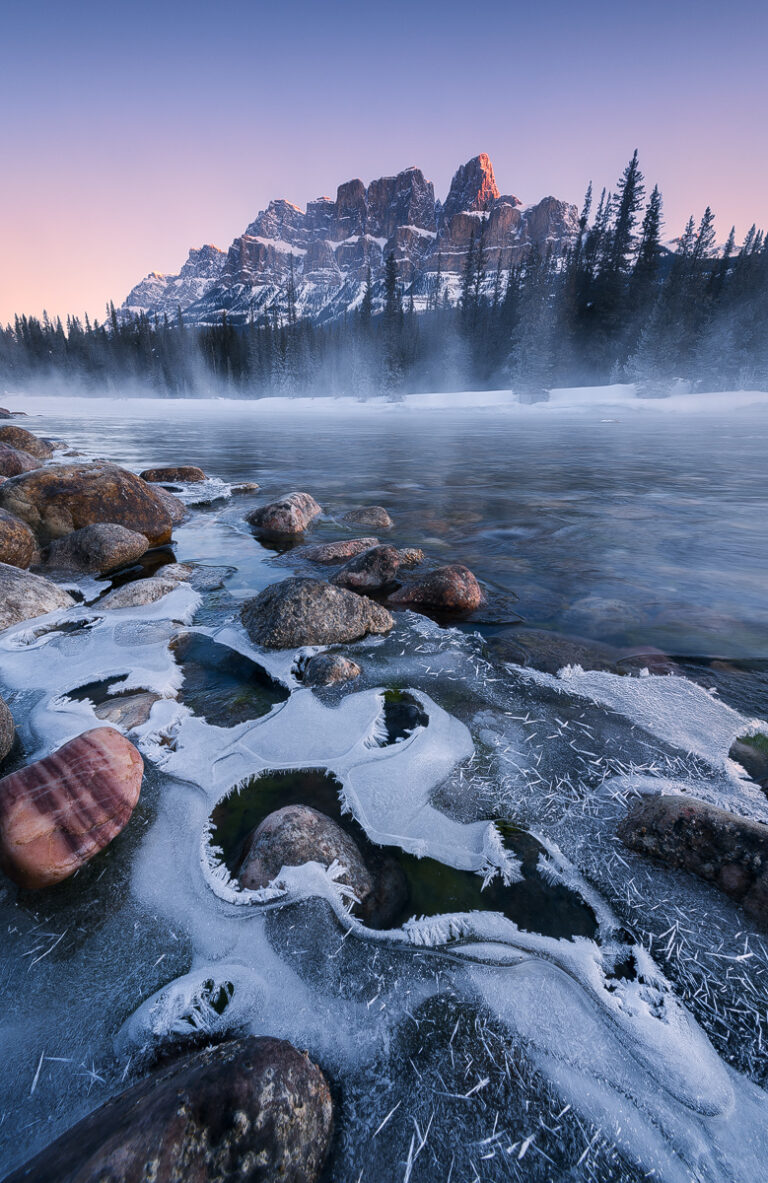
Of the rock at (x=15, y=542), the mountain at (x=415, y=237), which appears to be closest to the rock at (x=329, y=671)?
the rock at (x=15, y=542)

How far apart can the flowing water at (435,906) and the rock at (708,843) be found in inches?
2.7

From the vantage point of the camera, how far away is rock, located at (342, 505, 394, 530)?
7.73 metres

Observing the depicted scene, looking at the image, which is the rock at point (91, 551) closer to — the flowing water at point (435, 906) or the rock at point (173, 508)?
the flowing water at point (435, 906)

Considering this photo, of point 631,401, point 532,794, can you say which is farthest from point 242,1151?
point 631,401

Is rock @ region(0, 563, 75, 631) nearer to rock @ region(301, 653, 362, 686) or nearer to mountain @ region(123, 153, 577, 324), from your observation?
rock @ region(301, 653, 362, 686)

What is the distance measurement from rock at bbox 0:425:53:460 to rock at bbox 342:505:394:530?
10135 mm

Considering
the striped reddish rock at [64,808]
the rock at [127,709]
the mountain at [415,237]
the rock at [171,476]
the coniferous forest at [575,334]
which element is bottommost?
the rock at [171,476]

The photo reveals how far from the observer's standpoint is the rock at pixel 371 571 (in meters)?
4.97

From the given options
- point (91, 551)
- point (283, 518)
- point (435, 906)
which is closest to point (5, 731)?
→ point (435, 906)

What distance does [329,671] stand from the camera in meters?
3.36

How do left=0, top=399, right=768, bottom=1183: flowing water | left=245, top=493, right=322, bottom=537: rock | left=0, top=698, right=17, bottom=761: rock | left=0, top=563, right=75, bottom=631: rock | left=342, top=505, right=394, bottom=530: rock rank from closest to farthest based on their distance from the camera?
left=0, top=399, right=768, bottom=1183: flowing water → left=0, top=698, right=17, bottom=761: rock → left=0, top=563, right=75, bottom=631: rock → left=245, top=493, right=322, bottom=537: rock → left=342, top=505, right=394, bottom=530: rock

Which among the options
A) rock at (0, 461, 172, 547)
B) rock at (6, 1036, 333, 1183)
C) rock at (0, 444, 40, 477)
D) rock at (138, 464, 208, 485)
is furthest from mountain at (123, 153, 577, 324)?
rock at (6, 1036, 333, 1183)

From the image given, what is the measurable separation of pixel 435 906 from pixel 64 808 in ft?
5.09

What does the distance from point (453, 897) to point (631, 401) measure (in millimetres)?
49573
